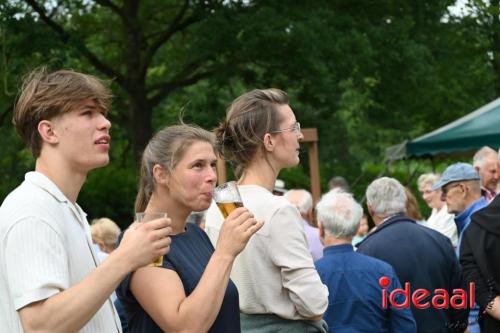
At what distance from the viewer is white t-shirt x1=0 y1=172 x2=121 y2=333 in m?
2.40

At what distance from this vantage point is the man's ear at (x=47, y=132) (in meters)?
2.64

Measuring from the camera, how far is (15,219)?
8.09 feet

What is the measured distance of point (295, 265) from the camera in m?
3.69

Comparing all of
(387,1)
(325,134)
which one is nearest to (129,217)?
(325,134)

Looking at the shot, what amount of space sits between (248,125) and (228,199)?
1001 mm

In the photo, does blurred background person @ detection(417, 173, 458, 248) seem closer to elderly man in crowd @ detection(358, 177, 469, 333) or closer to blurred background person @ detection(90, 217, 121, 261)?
elderly man in crowd @ detection(358, 177, 469, 333)

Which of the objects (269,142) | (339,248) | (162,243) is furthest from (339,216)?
(162,243)

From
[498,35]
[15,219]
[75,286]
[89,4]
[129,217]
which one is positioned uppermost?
[89,4]

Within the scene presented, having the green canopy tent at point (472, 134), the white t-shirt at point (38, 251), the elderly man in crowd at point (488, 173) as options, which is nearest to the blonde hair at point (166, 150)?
the white t-shirt at point (38, 251)

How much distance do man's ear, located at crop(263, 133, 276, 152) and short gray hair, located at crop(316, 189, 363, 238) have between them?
1.09 m

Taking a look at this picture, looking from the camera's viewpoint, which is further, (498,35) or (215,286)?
(498,35)

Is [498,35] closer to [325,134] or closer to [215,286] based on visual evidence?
[325,134]

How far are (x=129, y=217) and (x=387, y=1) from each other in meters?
6.66

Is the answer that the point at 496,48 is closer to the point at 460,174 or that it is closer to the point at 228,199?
the point at 460,174
